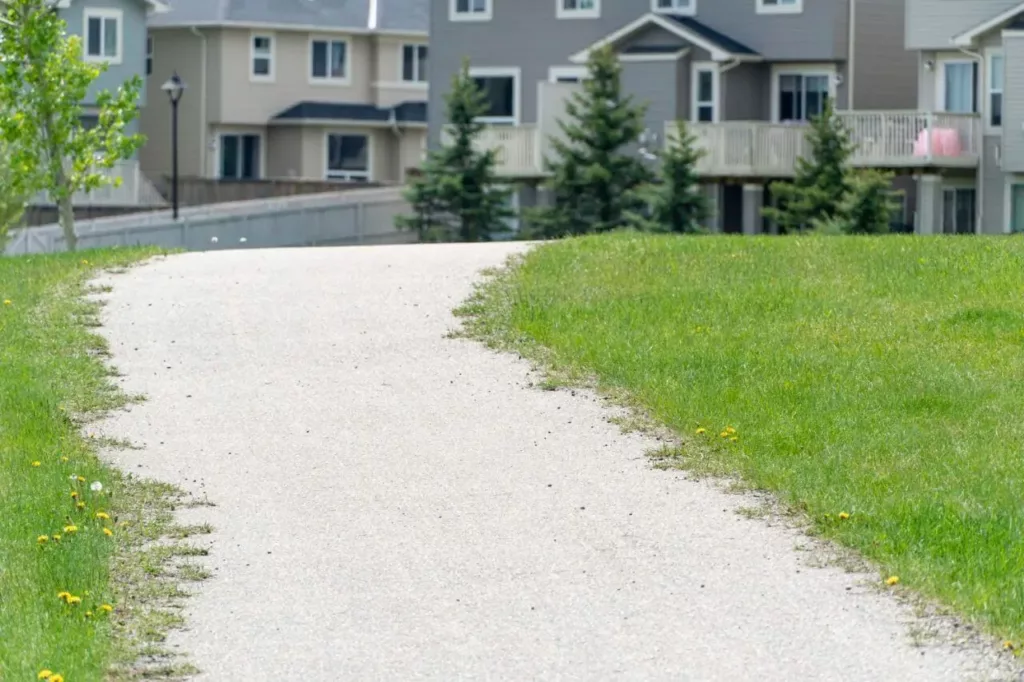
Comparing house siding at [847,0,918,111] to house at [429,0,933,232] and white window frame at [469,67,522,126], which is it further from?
white window frame at [469,67,522,126]

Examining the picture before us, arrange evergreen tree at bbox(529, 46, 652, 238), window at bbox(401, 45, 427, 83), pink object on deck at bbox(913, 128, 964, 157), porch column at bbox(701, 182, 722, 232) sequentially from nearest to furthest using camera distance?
pink object on deck at bbox(913, 128, 964, 157) < evergreen tree at bbox(529, 46, 652, 238) < porch column at bbox(701, 182, 722, 232) < window at bbox(401, 45, 427, 83)

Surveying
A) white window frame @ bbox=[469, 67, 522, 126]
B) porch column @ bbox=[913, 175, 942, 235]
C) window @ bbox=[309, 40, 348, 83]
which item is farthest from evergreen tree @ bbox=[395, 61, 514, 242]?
window @ bbox=[309, 40, 348, 83]

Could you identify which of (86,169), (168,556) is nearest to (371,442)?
(168,556)

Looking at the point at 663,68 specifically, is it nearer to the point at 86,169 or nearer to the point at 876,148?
the point at 876,148

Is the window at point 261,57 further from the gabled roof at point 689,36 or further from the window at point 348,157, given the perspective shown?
the gabled roof at point 689,36


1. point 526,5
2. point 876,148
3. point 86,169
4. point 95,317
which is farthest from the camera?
point 526,5

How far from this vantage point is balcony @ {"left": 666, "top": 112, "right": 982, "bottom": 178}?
41.8 metres

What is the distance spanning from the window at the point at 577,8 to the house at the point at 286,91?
45.1ft

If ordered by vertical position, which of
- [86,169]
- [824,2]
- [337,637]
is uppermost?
[824,2]

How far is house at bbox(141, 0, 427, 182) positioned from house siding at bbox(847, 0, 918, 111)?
19.9m

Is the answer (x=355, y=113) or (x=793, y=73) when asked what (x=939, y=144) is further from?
(x=355, y=113)

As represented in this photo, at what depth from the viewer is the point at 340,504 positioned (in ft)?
38.0

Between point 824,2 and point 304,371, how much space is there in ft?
103

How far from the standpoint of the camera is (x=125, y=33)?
58875 mm
